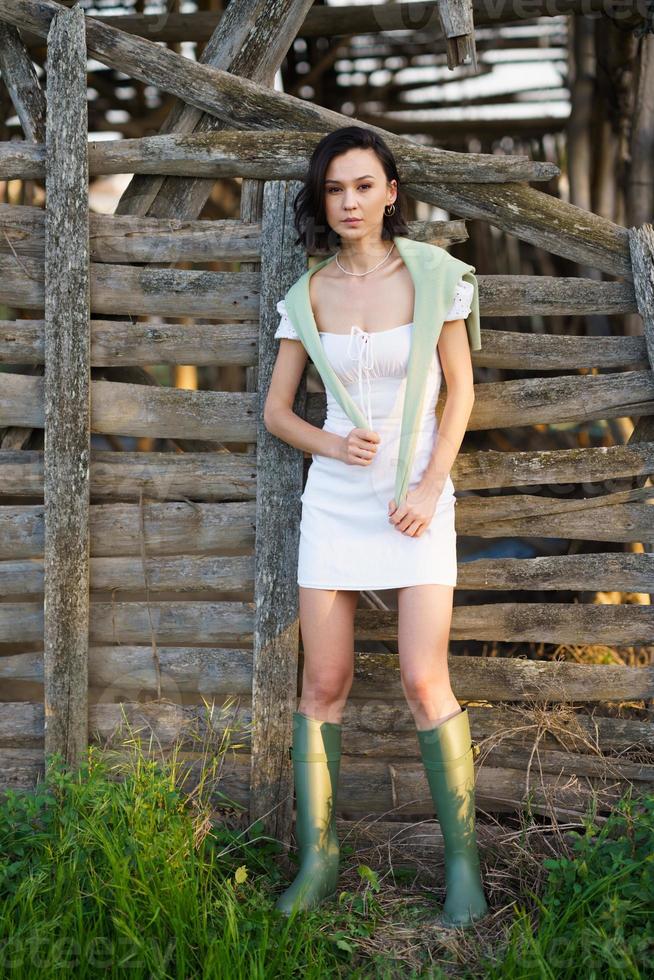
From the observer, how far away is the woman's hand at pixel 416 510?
108 inches

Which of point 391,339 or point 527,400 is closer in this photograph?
point 391,339

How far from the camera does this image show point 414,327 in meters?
2.77

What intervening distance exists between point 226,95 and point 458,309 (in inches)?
47.2

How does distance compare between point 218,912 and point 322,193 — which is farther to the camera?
point 322,193

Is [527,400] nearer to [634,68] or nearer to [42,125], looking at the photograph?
[42,125]

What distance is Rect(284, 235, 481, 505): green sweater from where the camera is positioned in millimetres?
2756

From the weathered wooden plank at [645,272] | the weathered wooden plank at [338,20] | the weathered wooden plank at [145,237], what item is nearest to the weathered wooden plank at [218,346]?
the weathered wooden plank at [645,272]

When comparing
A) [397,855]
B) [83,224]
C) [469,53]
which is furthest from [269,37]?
[397,855]

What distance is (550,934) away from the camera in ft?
8.43

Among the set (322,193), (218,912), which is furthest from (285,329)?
(218,912)

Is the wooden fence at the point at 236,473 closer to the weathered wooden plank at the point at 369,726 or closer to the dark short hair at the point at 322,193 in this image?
the weathered wooden plank at the point at 369,726

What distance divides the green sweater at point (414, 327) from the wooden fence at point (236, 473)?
367 mm

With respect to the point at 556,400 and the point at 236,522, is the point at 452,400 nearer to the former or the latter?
the point at 556,400

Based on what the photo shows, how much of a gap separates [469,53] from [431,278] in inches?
38.3
